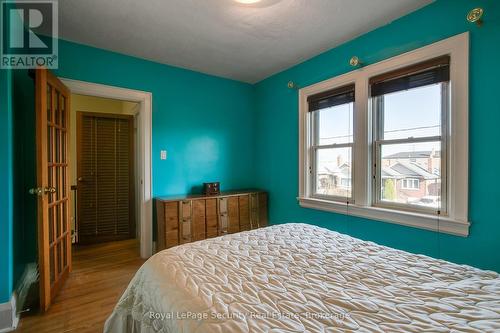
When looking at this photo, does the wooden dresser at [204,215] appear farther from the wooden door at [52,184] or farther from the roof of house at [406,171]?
the roof of house at [406,171]

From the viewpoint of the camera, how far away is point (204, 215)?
3141 mm

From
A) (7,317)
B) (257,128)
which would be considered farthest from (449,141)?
(7,317)

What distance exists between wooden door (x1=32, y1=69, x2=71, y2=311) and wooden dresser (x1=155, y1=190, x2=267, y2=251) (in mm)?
965

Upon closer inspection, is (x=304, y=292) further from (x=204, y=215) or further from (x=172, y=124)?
(x=172, y=124)

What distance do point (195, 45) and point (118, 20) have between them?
0.78 metres

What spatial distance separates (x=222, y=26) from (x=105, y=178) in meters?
2.96

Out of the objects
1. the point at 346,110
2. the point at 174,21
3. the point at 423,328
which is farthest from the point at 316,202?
the point at 174,21

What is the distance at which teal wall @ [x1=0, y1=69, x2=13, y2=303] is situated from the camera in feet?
5.58

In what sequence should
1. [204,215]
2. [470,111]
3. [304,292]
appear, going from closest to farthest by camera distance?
1. [304,292]
2. [470,111]
3. [204,215]

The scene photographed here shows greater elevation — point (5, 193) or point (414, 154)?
point (414, 154)

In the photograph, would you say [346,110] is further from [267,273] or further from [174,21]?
[267,273]

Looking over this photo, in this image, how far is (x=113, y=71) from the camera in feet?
9.39

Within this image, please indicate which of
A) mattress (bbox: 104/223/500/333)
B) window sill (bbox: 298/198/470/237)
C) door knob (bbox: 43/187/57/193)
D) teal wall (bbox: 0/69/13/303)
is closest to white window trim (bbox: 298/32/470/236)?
window sill (bbox: 298/198/470/237)

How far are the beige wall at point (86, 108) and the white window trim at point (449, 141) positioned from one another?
2935mm
